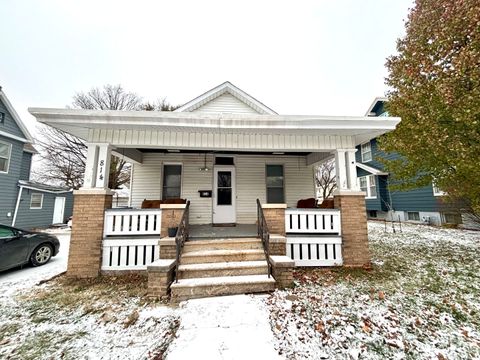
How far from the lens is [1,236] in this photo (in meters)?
4.98

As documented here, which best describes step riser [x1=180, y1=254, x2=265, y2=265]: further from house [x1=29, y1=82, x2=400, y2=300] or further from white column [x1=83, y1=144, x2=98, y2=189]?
white column [x1=83, y1=144, x2=98, y2=189]

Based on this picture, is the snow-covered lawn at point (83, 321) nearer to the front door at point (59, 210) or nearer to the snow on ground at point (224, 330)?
the snow on ground at point (224, 330)

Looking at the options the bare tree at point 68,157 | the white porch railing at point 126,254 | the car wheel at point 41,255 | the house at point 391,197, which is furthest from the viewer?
the bare tree at point 68,157

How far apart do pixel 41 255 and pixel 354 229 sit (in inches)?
343

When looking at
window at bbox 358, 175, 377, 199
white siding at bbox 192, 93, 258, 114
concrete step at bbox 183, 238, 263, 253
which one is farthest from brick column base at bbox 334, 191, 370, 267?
window at bbox 358, 175, 377, 199

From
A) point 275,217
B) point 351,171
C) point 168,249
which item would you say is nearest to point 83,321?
point 168,249

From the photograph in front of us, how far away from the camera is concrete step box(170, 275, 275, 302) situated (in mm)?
3463

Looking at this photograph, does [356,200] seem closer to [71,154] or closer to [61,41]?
[61,41]

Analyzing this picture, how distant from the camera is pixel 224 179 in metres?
7.43

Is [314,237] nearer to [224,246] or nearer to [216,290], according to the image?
[224,246]

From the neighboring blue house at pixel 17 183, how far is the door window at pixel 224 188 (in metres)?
11.4

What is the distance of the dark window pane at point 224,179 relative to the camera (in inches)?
291

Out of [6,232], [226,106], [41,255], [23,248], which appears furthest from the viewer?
[226,106]

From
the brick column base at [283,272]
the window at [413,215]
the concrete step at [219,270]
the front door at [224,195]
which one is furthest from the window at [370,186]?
the concrete step at [219,270]
